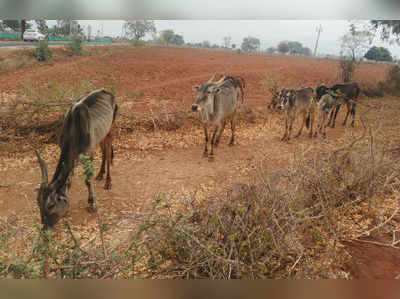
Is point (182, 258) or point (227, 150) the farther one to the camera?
point (227, 150)

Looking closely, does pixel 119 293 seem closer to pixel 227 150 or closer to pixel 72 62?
pixel 72 62

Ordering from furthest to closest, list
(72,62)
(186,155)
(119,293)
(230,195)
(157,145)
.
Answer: (186,155), (157,145), (72,62), (230,195), (119,293)

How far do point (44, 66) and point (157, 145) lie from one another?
9.48ft

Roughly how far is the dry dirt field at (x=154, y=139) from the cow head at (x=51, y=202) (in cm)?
14

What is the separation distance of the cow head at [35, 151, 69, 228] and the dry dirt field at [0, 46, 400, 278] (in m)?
0.14

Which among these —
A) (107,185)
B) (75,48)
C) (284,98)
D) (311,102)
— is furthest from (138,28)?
(311,102)

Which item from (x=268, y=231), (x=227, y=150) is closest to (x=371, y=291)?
(x=268, y=231)

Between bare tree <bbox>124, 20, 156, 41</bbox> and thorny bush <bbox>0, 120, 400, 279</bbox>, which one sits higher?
bare tree <bbox>124, 20, 156, 41</bbox>

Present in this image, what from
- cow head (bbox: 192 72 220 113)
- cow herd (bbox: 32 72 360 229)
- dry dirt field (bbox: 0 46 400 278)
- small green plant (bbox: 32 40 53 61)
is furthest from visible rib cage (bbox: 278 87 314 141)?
small green plant (bbox: 32 40 53 61)

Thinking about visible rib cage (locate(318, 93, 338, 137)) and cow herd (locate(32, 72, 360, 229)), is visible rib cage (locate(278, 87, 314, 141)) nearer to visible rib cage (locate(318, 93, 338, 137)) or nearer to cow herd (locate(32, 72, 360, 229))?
cow herd (locate(32, 72, 360, 229))

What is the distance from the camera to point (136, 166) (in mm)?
4855

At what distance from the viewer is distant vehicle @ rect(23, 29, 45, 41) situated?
6.22 ft
